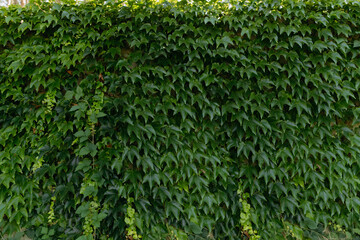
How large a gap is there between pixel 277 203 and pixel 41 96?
9.47 ft

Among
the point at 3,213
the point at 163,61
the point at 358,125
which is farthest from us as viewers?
the point at 358,125

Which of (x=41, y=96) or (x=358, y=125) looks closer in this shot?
(x=41, y=96)

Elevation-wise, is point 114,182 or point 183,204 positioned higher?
point 114,182

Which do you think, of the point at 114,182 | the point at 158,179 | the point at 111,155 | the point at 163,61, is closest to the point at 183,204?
the point at 158,179

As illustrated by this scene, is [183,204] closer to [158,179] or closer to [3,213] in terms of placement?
A: [158,179]

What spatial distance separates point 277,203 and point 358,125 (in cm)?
134

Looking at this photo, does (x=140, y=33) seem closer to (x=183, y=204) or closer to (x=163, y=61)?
(x=163, y=61)

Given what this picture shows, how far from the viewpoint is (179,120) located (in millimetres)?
2574

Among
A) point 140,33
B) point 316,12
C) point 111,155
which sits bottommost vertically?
point 111,155

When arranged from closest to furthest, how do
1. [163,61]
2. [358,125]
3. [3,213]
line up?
[3,213]
[163,61]
[358,125]

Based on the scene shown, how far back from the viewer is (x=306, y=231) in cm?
267

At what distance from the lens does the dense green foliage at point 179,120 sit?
97.0 inches

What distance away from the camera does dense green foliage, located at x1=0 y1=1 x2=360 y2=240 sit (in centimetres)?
246

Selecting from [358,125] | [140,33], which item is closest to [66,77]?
[140,33]
